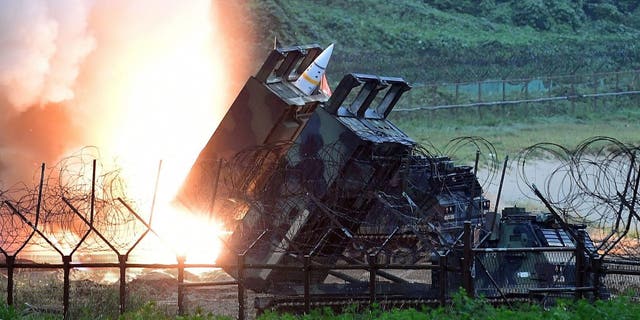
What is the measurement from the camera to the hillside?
149ft

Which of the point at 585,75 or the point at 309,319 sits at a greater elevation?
the point at 585,75

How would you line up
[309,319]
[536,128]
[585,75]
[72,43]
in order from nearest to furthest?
[309,319] → [72,43] → [536,128] → [585,75]

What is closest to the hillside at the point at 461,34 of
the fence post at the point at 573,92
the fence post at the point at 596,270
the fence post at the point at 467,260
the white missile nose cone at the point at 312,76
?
the fence post at the point at 573,92

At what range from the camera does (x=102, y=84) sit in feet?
87.0

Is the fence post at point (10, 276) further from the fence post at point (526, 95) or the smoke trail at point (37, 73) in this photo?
the fence post at point (526, 95)

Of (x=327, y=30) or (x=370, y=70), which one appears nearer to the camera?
(x=370, y=70)

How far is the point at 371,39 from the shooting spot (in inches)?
1949

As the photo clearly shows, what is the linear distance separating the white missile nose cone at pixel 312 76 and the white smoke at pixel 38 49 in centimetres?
709

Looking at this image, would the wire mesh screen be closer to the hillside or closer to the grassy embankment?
the grassy embankment

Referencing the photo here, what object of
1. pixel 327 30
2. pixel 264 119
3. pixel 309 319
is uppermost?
pixel 327 30

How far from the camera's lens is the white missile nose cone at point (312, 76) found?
65.0ft

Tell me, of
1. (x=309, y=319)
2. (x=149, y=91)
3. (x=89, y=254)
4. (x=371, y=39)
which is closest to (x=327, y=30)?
(x=371, y=39)

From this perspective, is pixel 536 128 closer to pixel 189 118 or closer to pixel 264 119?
pixel 189 118

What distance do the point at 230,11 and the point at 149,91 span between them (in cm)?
2134
